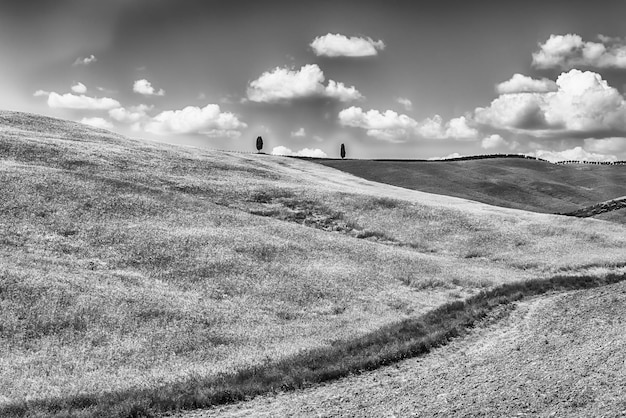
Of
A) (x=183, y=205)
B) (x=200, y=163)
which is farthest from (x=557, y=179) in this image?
(x=183, y=205)

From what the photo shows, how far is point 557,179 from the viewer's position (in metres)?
113

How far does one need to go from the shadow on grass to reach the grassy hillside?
65.2m

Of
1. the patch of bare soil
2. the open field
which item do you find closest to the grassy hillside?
the open field

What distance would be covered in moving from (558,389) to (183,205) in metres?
34.9

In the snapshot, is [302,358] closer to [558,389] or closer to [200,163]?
[558,389]

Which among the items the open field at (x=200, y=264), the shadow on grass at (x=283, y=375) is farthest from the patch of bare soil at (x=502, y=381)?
the open field at (x=200, y=264)

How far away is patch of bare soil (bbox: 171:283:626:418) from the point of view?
1305 cm

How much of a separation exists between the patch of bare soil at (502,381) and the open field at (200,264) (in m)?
4.53

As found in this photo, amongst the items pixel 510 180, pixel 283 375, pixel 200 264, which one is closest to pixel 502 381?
pixel 283 375

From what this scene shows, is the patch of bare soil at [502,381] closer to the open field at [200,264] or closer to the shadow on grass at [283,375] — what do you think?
the shadow on grass at [283,375]

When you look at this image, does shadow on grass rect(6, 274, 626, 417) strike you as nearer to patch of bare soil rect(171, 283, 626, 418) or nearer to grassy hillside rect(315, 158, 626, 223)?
patch of bare soil rect(171, 283, 626, 418)

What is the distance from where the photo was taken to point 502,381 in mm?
14875

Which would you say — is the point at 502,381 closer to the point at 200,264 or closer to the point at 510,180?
the point at 200,264

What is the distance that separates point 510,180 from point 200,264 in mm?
86324
